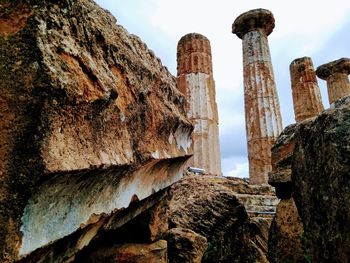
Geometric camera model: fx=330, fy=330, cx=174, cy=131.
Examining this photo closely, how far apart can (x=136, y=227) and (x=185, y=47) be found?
27.9 feet

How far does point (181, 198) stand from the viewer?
4.20m

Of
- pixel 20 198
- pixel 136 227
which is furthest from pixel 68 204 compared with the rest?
pixel 136 227

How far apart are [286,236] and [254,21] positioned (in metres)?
8.70

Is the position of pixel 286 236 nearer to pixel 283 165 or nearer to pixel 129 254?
pixel 283 165

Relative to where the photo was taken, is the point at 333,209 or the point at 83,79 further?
the point at 333,209

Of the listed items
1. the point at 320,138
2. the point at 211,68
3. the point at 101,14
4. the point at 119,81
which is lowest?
the point at 320,138

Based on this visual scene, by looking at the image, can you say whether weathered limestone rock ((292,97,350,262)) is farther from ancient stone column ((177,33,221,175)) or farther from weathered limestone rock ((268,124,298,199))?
ancient stone column ((177,33,221,175))

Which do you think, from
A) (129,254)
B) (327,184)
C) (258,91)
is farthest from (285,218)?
(258,91)

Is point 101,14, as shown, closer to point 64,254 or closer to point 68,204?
point 68,204

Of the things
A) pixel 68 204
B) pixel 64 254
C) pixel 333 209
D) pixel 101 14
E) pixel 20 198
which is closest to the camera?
pixel 20 198

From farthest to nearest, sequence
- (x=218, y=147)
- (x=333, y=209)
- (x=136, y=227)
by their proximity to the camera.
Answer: (x=218, y=147)
(x=136, y=227)
(x=333, y=209)

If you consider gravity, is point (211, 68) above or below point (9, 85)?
above

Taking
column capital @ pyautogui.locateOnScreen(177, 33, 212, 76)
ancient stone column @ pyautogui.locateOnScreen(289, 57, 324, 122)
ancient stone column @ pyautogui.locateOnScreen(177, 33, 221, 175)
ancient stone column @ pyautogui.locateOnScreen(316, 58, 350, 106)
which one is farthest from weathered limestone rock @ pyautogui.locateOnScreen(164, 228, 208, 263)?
ancient stone column @ pyautogui.locateOnScreen(316, 58, 350, 106)

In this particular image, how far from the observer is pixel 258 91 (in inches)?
401
